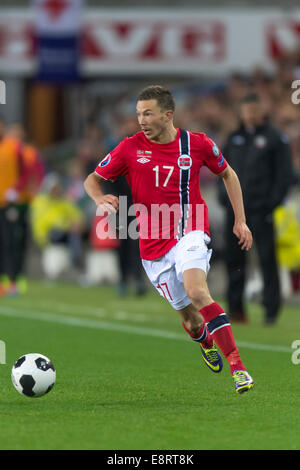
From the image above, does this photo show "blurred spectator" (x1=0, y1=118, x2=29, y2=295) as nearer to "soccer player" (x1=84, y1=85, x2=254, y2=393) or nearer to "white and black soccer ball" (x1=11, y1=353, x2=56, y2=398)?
"soccer player" (x1=84, y1=85, x2=254, y2=393)

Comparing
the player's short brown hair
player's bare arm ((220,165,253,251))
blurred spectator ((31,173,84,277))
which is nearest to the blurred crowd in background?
blurred spectator ((31,173,84,277))

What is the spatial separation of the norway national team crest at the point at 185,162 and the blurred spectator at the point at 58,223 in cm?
1197

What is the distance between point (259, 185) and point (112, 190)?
10.6 feet

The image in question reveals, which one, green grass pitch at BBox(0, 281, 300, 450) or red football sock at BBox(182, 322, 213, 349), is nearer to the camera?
green grass pitch at BBox(0, 281, 300, 450)

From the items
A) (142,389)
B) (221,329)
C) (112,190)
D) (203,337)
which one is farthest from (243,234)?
(112,190)

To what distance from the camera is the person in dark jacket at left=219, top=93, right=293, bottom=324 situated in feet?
41.1

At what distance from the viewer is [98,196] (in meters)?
8.02

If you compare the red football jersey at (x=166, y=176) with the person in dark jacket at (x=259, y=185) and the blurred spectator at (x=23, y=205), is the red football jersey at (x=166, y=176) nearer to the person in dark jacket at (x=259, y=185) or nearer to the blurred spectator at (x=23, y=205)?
the person in dark jacket at (x=259, y=185)

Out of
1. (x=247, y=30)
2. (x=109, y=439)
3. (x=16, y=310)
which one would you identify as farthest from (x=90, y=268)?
(x=109, y=439)

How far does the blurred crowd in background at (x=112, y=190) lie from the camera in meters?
16.2

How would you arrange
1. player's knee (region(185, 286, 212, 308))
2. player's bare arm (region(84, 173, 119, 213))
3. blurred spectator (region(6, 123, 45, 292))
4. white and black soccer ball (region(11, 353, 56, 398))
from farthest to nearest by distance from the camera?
blurred spectator (region(6, 123, 45, 292)) → player's knee (region(185, 286, 212, 308)) → player's bare arm (region(84, 173, 119, 213)) → white and black soccer ball (region(11, 353, 56, 398))

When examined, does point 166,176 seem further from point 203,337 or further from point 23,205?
point 23,205

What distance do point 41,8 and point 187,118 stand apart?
3.40 m

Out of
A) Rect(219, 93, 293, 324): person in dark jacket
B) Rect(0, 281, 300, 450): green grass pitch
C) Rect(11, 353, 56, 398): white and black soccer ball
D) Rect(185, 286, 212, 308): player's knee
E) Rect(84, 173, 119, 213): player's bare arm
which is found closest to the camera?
Rect(0, 281, 300, 450): green grass pitch
